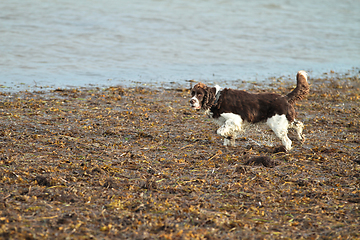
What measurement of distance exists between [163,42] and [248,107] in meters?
15.7

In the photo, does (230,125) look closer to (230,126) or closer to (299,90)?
(230,126)

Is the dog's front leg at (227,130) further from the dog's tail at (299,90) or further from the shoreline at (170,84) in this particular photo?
the shoreline at (170,84)

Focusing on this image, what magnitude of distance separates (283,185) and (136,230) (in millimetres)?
2700

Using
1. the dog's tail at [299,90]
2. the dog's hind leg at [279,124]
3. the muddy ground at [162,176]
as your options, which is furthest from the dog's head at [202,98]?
the dog's tail at [299,90]

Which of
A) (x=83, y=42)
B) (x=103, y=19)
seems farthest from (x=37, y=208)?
(x=103, y=19)

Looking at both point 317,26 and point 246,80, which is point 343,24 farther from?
point 246,80

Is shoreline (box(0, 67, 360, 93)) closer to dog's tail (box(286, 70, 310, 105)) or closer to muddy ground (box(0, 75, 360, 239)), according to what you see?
muddy ground (box(0, 75, 360, 239))

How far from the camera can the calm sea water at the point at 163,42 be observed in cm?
1598

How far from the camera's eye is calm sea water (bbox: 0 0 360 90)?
52.4 ft

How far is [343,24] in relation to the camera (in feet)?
111

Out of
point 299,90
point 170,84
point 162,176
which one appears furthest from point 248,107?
point 170,84

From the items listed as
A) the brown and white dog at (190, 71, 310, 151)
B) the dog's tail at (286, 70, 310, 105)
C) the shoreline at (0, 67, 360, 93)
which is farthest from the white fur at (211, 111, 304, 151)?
the shoreline at (0, 67, 360, 93)

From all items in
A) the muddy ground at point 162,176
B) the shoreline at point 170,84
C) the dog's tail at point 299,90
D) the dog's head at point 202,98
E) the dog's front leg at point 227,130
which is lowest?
the shoreline at point 170,84

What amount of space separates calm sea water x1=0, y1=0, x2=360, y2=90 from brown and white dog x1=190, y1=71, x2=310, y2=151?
6561 mm
